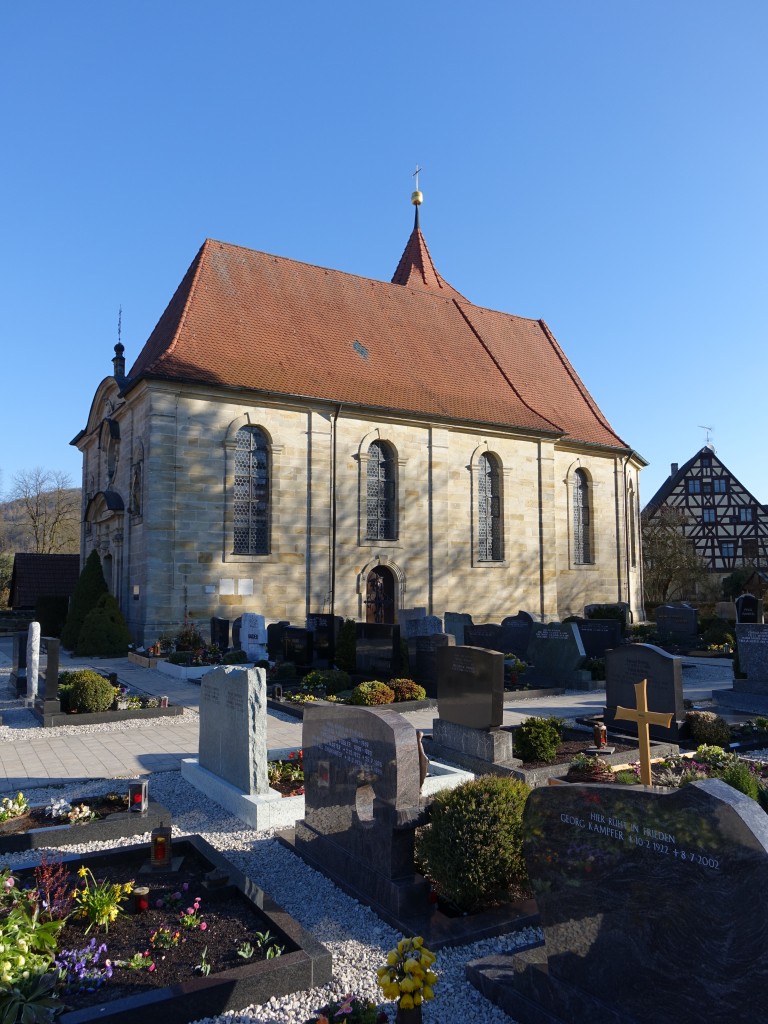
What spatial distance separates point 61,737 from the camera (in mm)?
11328

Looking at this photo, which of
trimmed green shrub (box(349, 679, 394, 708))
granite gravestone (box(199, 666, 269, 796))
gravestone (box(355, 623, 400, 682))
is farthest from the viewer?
gravestone (box(355, 623, 400, 682))

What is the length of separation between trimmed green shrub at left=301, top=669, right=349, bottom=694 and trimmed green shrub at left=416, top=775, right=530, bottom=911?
9307 mm

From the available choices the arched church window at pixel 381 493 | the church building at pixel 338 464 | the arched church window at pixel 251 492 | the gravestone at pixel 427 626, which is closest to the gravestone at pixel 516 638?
the gravestone at pixel 427 626

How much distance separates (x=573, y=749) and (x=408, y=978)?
264 inches

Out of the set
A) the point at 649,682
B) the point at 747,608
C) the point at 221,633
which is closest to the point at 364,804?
the point at 649,682

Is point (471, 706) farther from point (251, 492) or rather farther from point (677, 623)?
point (677, 623)

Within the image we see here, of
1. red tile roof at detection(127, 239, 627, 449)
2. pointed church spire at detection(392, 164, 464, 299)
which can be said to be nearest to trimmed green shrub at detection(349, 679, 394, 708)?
red tile roof at detection(127, 239, 627, 449)

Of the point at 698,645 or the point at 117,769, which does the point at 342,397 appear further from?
the point at 117,769

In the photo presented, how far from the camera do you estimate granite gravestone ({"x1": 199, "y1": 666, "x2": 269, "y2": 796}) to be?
293 inches

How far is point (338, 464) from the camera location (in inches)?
957

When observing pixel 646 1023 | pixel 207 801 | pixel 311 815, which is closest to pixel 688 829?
pixel 646 1023

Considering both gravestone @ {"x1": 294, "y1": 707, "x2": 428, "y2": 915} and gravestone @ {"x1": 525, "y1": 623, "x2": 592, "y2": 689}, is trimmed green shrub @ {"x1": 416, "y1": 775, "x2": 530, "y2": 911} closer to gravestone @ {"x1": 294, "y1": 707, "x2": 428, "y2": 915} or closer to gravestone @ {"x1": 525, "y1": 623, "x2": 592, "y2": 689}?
gravestone @ {"x1": 294, "y1": 707, "x2": 428, "y2": 915}

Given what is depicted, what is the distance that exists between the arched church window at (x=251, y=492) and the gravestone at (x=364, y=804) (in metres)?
16.9

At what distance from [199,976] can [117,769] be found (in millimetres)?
5677
